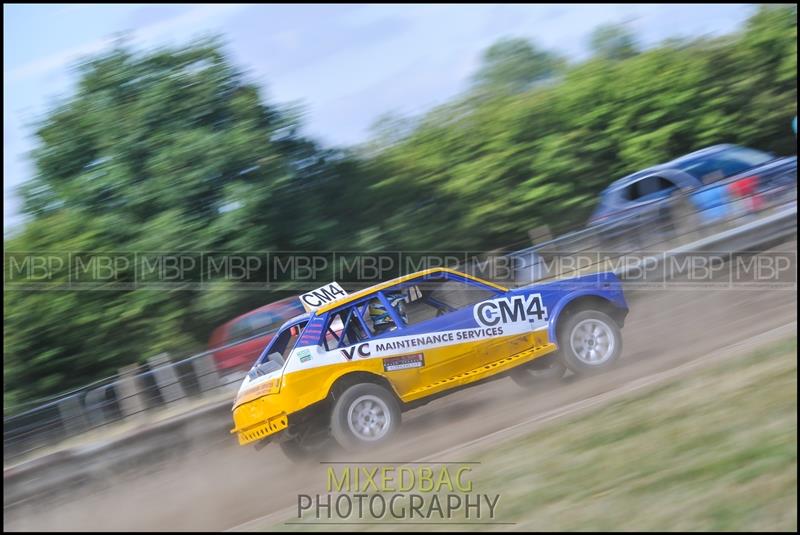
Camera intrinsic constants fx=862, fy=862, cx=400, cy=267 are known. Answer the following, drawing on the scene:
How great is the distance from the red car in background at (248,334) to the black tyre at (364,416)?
341cm

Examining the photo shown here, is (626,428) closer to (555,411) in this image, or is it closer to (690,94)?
(555,411)

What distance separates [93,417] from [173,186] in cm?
615

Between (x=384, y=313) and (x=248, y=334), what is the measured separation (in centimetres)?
592

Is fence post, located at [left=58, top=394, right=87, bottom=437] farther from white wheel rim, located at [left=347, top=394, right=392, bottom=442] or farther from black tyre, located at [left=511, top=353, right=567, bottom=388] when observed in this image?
black tyre, located at [left=511, top=353, right=567, bottom=388]

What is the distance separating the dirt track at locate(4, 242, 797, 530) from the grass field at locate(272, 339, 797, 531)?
3.06 feet

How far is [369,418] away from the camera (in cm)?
775

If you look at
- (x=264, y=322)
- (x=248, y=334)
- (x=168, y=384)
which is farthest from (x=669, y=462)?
(x=248, y=334)

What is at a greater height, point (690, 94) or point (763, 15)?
point (763, 15)

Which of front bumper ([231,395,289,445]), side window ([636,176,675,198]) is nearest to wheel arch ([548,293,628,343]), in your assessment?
front bumper ([231,395,289,445])

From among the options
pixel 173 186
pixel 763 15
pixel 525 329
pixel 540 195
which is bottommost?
pixel 525 329

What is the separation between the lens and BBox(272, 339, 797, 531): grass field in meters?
4.79

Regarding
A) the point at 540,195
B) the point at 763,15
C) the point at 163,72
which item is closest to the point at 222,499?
the point at 163,72

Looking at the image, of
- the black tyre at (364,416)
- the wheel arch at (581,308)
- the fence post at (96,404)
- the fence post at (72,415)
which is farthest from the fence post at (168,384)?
the wheel arch at (581,308)

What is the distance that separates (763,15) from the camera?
2211cm
